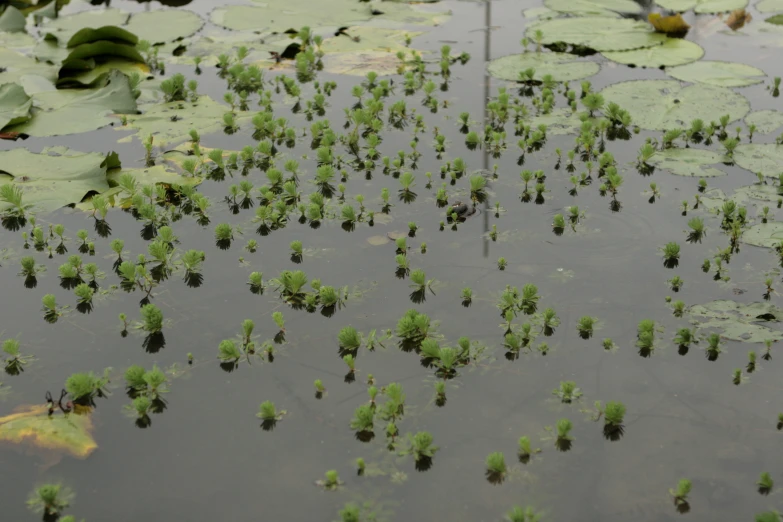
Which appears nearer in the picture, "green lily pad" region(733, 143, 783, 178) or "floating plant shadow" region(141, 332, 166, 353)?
"floating plant shadow" region(141, 332, 166, 353)

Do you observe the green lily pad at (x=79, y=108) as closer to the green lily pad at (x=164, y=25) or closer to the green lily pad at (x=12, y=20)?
the green lily pad at (x=164, y=25)

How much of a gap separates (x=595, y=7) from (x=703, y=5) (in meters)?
0.93

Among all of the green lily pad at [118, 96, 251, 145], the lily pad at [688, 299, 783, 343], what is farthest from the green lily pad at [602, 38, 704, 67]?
the lily pad at [688, 299, 783, 343]

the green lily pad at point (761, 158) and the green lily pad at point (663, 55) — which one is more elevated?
the green lily pad at point (663, 55)

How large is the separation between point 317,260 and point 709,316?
5.99 feet

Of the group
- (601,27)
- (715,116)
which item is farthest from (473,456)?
(601,27)

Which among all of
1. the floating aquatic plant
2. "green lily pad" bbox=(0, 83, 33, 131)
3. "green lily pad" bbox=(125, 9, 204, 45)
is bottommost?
the floating aquatic plant

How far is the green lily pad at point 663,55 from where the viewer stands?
604 cm

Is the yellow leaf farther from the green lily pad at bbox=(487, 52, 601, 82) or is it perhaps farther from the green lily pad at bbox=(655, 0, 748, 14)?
the green lily pad at bbox=(487, 52, 601, 82)

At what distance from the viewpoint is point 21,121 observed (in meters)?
5.23

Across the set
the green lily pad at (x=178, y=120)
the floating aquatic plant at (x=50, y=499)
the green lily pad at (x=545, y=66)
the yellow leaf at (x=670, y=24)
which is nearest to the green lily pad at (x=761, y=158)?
the green lily pad at (x=545, y=66)

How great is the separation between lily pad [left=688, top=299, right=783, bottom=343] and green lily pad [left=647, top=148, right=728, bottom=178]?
1240mm

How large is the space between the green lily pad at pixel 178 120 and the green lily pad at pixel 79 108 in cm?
13

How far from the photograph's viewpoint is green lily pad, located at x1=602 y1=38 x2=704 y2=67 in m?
6.04
